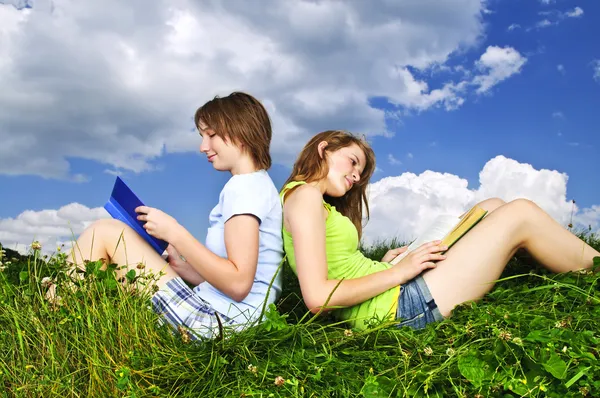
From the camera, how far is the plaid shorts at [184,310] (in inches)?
148

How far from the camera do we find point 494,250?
4.12 metres

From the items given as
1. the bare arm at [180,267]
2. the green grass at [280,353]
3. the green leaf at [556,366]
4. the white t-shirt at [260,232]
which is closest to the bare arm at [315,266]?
the white t-shirt at [260,232]

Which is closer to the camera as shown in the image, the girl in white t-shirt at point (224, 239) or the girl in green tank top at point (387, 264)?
the girl in white t-shirt at point (224, 239)

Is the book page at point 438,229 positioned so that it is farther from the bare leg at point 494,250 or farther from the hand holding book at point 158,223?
the hand holding book at point 158,223

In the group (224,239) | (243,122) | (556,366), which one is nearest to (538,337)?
(556,366)

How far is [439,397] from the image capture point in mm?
3217

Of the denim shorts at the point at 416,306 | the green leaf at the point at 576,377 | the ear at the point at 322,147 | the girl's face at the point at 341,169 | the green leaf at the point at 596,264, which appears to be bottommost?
the green leaf at the point at 576,377

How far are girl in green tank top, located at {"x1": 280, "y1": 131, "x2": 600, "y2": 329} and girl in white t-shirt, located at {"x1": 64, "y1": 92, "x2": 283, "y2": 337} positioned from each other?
0.26m

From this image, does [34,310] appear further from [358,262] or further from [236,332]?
[358,262]

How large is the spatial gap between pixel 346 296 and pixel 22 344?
77.6 inches

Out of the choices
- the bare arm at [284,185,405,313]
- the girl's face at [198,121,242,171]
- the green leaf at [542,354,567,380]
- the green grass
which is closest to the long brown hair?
the bare arm at [284,185,405,313]

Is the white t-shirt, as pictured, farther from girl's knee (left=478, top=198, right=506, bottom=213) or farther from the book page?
girl's knee (left=478, top=198, right=506, bottom=213)

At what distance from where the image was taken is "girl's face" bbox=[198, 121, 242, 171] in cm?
408

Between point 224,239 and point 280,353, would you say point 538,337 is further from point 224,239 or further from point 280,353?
point 224,239
